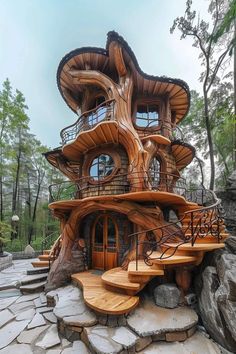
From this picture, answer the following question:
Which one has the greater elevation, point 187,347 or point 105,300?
point 105,300

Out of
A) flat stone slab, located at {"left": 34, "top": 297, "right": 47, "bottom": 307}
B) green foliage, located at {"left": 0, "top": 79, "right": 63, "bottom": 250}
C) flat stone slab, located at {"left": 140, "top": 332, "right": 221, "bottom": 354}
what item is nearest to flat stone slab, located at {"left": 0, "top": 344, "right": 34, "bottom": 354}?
flat stone slab, located at {"left": 34, "top": 297, "right": 47, "bottom": 307}

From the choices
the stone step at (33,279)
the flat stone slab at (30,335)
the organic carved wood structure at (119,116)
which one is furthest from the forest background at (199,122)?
the flat stone slab at (30,335)

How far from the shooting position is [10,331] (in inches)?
183

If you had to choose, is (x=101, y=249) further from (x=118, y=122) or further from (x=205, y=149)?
(x=205, y=149)

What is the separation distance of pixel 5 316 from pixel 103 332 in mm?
3227

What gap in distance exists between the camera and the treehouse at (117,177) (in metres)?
6.25

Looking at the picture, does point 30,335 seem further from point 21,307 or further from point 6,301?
point 6,301

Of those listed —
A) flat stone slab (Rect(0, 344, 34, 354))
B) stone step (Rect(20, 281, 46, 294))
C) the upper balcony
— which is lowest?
flat stone slab (Rect(0, 344, 34, 354))

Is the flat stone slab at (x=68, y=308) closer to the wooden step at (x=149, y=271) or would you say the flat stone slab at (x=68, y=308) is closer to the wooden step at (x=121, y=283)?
the wooden step at (x=121, y=283)

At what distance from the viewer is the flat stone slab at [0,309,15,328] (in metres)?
5.04

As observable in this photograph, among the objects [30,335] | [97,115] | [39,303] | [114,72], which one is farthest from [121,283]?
[114,72]

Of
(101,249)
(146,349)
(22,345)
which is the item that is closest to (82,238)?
(101,249)

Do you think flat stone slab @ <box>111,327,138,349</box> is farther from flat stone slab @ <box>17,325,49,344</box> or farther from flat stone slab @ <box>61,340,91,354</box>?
flat stone slab @ <box>17,325,49,344</box>

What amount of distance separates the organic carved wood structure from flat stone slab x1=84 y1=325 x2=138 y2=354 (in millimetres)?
2327
